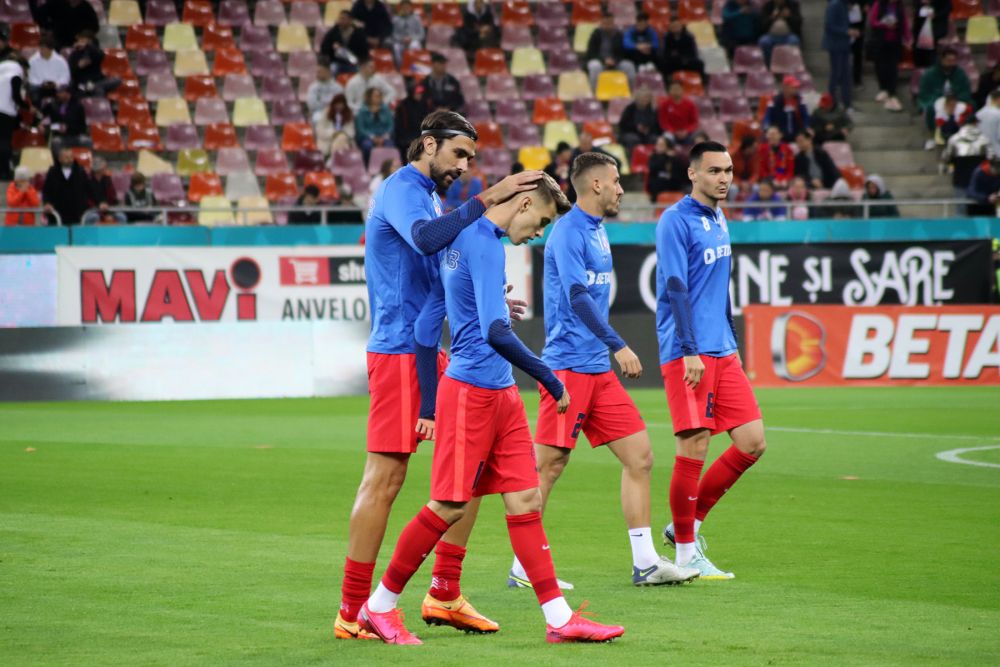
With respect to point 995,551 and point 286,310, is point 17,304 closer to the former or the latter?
point 286,310

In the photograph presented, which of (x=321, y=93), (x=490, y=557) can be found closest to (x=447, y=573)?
(x=490, y=557)

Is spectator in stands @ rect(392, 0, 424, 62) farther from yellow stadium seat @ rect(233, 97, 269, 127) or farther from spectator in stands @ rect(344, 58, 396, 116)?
yellow stadium seat @ rect(233, 97, 269, 127)

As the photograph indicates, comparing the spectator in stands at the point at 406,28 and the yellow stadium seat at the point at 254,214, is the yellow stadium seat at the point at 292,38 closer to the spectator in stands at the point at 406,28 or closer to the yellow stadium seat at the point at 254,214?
the spectator in stands at the point at 406,28

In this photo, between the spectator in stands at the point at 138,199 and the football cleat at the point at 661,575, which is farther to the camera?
the spectator in stands at the point at 138,199

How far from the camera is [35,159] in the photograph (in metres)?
24.7

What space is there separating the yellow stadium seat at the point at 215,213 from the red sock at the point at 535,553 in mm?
17144

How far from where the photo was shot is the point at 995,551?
8.53 meters

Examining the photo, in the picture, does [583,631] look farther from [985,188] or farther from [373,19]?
[373,19]

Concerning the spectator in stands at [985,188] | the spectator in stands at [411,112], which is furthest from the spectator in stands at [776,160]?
the spectator in stands at [411,112]

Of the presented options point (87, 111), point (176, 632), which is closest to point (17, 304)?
point (87, 111)

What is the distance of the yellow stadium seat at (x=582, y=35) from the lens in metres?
30.1

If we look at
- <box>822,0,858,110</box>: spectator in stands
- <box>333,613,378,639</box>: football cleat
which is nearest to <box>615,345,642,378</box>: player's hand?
<box>333,613,378,639</box>: football cleat

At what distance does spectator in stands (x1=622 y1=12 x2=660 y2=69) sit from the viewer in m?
28.5

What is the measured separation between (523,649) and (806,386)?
17.1m
